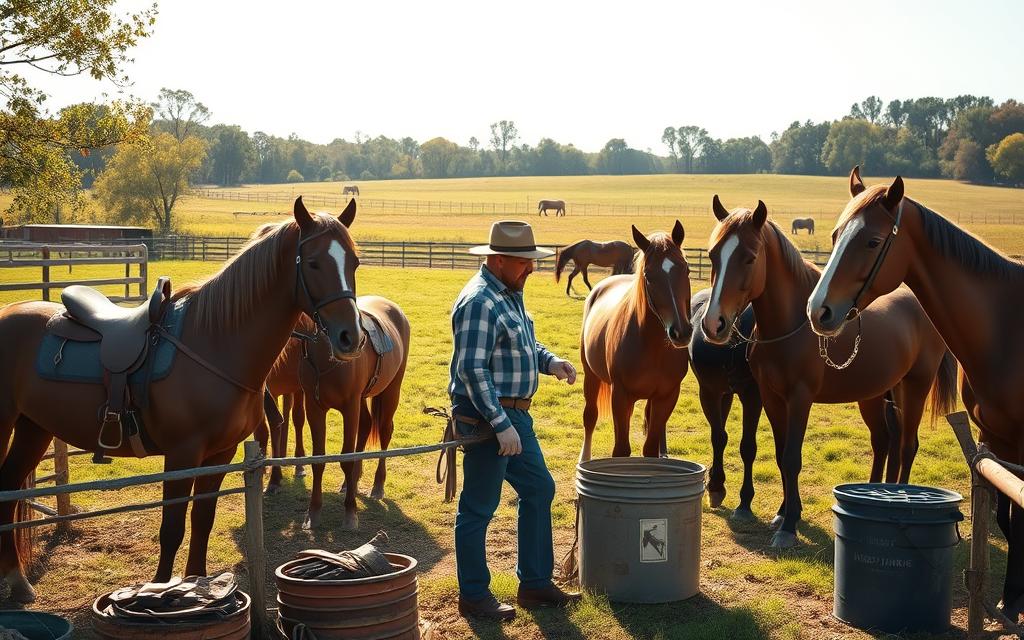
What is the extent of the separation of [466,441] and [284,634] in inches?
54.1

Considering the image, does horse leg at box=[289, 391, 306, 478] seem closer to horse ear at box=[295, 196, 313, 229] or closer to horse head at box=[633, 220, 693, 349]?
horse head at box=[633, 220, 693, 349]

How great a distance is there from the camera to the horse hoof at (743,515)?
7.38m

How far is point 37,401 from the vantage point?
5141 millimetres

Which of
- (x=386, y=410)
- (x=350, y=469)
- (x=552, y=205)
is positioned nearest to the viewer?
(x=350, y=469)

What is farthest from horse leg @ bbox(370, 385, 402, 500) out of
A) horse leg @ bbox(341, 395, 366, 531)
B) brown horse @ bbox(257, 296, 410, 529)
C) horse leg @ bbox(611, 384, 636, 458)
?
horse leg @ bbox(611, 384, 636, 458)

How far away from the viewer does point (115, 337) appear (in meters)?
4.98

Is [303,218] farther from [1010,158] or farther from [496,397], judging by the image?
[1010,158]

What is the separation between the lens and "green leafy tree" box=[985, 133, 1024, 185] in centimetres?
→ 7906

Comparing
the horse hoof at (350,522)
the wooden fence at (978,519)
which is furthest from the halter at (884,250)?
the horse hoof at (350,522)

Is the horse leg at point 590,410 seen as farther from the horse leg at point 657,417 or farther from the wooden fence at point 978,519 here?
the wooden fence at point 978,519

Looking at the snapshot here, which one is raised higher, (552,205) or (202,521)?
(552,205)

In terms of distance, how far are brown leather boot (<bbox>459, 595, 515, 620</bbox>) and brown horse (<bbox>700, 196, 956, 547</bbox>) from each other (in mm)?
2307

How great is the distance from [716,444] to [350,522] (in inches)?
129

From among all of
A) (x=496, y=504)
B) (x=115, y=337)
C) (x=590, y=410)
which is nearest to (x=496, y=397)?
(x=496, y=504)
